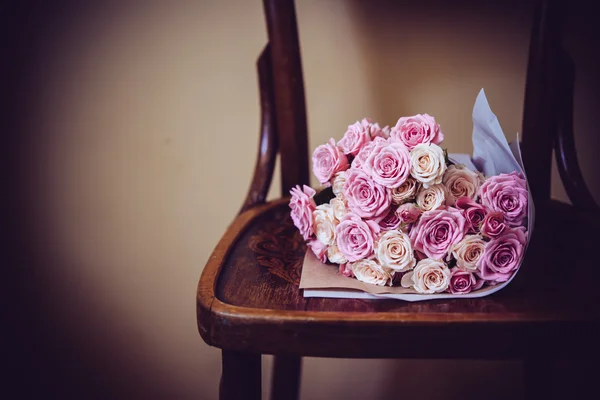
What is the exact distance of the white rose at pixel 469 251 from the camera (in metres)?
0.49

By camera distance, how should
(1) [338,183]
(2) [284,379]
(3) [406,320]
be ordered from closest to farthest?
(3) [406,320], (1) [338,183], (2) [284,379]

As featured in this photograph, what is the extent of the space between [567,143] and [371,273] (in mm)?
439

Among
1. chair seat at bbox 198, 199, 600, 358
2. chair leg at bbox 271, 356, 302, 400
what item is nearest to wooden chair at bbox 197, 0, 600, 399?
chair seat at bbox 198, 199, 600, 358

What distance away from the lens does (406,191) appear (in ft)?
1.63

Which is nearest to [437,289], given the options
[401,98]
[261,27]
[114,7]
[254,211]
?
[254,211]

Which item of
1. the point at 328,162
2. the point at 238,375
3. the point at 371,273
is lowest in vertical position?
the point at 238,375

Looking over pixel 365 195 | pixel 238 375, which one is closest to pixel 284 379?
pixel 238 375

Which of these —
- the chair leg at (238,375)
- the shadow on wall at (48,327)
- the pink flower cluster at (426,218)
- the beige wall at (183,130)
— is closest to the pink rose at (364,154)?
the pink flower cluster at (426,218)

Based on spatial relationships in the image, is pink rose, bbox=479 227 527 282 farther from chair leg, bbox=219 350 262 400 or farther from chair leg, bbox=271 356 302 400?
chair leg, bbox=271 356 302 400

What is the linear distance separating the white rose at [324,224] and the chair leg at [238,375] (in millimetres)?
146

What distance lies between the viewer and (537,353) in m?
0.45

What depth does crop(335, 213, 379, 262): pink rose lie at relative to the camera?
0.51 metres

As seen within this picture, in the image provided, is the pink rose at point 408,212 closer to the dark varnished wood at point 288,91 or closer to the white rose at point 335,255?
the white rose at point 335,255

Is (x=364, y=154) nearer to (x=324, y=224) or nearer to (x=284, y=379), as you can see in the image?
(x=324, y=224)
